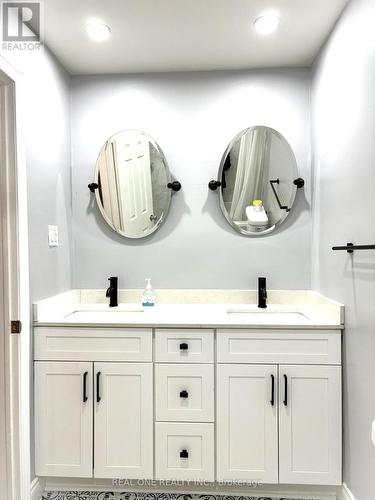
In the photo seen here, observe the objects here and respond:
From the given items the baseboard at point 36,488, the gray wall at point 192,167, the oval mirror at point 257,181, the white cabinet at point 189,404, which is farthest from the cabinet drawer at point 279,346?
the baseboard at point 36,488

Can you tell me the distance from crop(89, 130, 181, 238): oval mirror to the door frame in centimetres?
60

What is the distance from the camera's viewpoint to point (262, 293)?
1889mm

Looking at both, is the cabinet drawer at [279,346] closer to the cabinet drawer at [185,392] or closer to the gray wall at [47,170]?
the cabinet drawer at [185,392]

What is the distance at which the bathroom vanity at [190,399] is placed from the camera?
1508mm

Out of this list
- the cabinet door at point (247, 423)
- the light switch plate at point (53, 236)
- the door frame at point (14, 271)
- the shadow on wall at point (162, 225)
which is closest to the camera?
the door frame at point (14, 271)

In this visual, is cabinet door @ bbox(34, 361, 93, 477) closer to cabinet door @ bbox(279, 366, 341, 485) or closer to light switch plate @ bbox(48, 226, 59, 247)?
light switch plate @ bbox(48, 226, 59, 247)

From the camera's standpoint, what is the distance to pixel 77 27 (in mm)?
1578

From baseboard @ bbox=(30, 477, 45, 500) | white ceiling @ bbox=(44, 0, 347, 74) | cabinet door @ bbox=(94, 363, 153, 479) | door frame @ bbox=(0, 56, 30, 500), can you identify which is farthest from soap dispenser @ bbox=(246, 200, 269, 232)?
baseboard @ bbox=(30, 477, 45, 500)

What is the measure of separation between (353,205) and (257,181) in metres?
0.68

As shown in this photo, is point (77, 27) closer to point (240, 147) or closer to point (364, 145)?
point (240, 147)

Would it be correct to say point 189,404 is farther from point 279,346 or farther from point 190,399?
point 279,346

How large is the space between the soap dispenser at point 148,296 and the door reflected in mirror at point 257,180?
2.21 ft

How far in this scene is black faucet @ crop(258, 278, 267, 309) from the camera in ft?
6.20

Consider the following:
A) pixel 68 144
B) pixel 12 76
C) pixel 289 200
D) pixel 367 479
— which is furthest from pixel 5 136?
pixel 367 479
